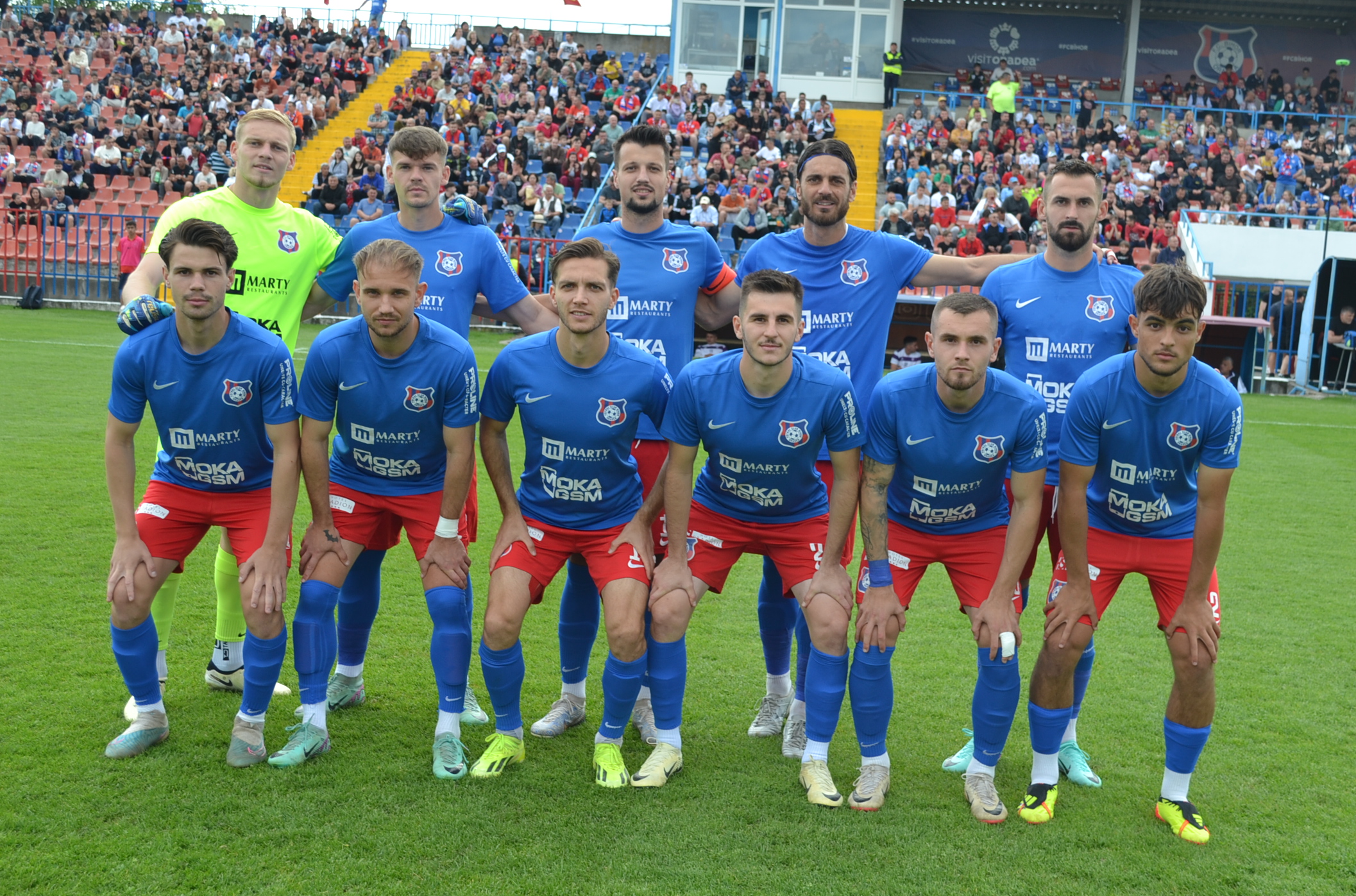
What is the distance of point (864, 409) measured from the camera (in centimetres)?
523

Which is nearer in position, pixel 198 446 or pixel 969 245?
pixel 198 446

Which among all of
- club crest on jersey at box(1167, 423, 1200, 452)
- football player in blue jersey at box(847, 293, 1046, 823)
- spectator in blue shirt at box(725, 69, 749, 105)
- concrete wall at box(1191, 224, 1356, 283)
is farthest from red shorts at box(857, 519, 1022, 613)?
spectator in blue shirt at box(725, 69, 749, 105)

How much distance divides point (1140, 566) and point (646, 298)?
2.58 m

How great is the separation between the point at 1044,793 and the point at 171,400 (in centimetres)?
400

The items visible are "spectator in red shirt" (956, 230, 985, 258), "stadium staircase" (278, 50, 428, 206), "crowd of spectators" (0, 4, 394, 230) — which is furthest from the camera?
"stadium staircase" (278, 50, 428, 206)

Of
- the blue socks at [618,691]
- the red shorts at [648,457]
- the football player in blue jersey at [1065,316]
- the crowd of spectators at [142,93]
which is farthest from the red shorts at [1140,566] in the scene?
the crowd of spectators at [142,93]

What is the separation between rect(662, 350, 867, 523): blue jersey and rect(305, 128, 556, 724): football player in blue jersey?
105 centimetres

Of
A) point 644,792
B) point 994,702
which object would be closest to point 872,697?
point 994,702

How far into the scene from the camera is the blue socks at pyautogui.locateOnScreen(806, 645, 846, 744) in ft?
Answer: 14.9

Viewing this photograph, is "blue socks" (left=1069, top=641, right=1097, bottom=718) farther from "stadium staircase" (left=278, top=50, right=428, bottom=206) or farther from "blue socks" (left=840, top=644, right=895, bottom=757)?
"stadium staircase" (left=278, top=50, right=428, bottom=206)

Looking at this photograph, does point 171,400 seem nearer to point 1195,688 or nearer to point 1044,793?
point 1044,793

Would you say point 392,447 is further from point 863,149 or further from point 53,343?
point 863,149

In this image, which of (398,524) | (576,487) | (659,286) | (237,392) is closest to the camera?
(237,392)

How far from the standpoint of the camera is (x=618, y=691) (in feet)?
15.3
